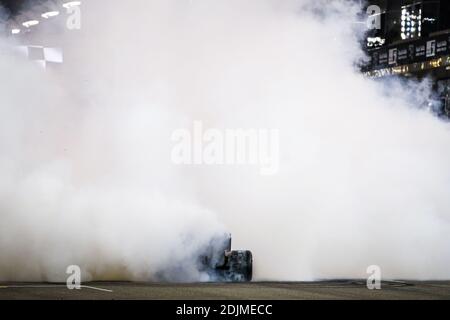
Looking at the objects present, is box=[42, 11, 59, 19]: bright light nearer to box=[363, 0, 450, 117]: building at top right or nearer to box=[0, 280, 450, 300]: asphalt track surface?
box=[0, 280, 450, 300]: asphalt track surface

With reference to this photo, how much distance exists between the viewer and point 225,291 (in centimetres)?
1071

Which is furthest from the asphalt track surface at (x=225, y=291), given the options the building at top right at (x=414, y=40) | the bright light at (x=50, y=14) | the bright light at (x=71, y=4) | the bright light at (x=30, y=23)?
the building at top right at (x=414, y=40)

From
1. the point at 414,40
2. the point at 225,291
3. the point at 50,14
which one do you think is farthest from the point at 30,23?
the point at 414,40

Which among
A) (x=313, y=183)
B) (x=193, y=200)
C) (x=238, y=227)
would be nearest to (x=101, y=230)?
(x=193, y=200)

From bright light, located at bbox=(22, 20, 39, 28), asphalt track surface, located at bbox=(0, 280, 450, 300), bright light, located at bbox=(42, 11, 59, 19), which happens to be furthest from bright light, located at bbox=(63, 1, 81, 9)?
asphalt track surface, located at bbox=(0, 280, 450, 300)

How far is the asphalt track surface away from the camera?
1005cm

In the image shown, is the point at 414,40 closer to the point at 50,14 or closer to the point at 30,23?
the point at 50,14

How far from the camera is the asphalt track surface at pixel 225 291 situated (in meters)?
10.0

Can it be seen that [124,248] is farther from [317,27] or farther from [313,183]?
[317,27]

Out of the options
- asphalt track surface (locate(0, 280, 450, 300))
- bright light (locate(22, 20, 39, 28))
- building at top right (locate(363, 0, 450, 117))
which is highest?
building at top right (locate(363, 0, 450, 117))

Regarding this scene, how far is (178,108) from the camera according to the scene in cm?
1421

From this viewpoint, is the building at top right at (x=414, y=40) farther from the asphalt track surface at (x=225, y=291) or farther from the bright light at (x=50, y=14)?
the asphalt track surface at (x=225, y=291)

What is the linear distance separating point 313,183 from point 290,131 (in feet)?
3.18

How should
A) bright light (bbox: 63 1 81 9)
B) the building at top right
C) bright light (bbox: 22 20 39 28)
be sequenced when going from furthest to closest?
1. the building at top right
2. bright light (bbox: 22 20 39 28)
3. bright light (bbox: 63 1 81 9)
